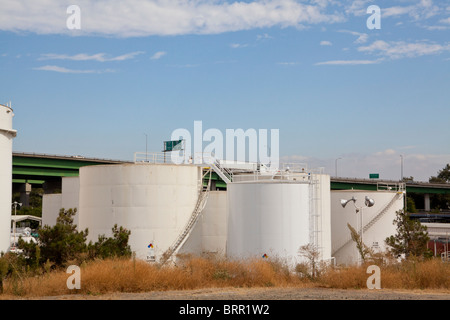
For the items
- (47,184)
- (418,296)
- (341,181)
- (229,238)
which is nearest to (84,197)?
(229,238)

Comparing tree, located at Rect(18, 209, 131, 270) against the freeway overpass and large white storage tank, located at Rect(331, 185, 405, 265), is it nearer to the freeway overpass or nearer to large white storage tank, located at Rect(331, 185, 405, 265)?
large white storage tank, located at Rect(331, 185, 405, 265)

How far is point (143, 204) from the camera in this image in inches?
1158

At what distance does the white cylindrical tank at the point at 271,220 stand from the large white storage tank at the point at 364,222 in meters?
11.5

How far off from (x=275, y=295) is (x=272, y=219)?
13893mm

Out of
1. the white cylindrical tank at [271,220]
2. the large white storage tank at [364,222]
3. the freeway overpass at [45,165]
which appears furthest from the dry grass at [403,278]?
the freeway overpass at [45,165]

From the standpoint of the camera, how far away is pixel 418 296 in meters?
13.4

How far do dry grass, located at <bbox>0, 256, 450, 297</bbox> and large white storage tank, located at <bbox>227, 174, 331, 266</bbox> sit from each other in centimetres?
922

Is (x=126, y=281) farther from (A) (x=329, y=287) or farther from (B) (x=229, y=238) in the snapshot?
(B) (x=229, y=238)

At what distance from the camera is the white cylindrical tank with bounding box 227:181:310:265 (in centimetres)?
2734

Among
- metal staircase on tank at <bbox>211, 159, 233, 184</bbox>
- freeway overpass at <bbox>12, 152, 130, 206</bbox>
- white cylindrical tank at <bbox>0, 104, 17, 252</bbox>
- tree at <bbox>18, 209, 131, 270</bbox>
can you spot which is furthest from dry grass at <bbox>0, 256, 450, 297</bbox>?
freeway overpass at <bbox>12, 152, 130, 206</bbox>

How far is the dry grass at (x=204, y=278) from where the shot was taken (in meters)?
14.3

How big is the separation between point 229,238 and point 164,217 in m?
3.71

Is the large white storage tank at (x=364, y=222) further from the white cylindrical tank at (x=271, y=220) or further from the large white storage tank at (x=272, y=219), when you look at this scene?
the white cylindrical tank at (x=271, y=220)

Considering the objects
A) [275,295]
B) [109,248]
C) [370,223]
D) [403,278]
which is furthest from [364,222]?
[275,295]
